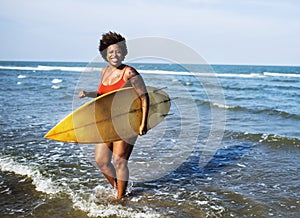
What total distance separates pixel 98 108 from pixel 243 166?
324cm

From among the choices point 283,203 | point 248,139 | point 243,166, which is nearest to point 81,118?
point 283,203

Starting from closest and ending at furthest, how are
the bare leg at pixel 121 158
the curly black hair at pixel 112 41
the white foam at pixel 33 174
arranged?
the curly black hair at pixel 112 41 → the bare leg at pixel 121 158 → the white foam at pixel 33 174

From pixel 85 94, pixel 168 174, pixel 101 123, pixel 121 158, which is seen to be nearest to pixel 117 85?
pixel 85 94

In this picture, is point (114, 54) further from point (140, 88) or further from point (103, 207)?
point (103, 207)

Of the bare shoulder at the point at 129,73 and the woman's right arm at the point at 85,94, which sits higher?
the bare shoulder at the point at 129,73

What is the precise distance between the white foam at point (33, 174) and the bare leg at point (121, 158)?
1.02m

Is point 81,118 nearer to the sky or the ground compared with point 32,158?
nearer to the sky

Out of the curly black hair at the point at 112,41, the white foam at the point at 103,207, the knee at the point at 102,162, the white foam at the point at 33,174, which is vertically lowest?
the white foam at the point at 33,174

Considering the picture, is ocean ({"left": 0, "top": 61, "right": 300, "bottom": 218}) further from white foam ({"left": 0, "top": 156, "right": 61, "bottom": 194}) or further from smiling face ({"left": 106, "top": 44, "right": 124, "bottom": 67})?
smiling face ({"left": 106, "top": 44, "right": 124, "bottom": 67})

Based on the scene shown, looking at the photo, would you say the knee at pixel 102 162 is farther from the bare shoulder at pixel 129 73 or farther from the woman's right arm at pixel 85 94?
the bare shoulder at pixel 129 73

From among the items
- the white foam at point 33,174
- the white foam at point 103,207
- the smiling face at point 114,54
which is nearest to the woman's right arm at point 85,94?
the smiling face at point 114,54

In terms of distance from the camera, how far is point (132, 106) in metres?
4.20

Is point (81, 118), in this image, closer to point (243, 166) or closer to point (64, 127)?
point (64, 127)

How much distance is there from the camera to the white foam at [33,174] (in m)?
4.78
